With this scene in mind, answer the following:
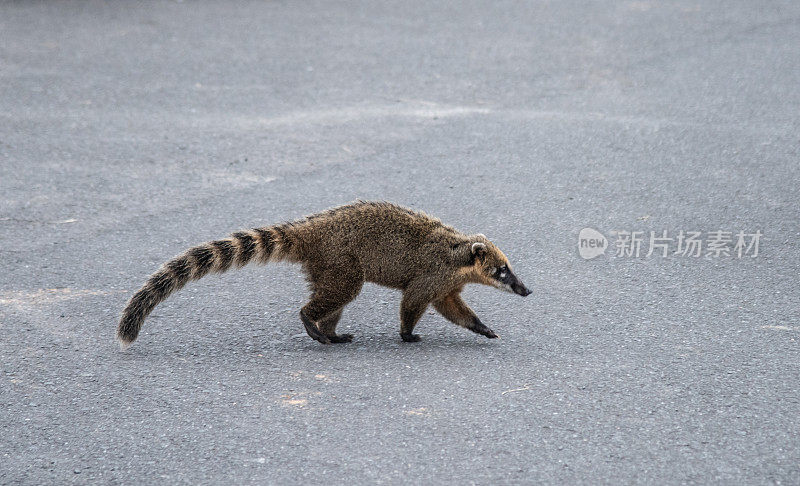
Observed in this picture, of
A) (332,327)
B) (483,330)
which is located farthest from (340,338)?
(483,330)

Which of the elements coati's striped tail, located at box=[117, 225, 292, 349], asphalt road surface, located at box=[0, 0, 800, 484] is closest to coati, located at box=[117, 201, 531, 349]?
coati's striped tail, located at box=[117, 225, 292, 349]

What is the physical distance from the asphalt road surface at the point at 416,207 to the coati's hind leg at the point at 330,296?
0.13 m

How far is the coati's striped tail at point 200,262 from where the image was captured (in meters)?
4.59

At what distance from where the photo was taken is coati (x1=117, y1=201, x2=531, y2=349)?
481cm

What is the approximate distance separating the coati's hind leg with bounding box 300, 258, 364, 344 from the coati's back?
65 mm

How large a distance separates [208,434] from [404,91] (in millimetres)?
6116

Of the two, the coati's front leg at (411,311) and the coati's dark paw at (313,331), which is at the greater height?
the coati's front leg at (411,311)

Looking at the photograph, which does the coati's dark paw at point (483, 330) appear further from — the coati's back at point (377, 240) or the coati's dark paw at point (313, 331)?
the coati's dark paw at point (313, 331)

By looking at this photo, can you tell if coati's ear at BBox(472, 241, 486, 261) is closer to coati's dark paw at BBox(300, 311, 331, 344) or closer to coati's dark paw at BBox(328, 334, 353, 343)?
coati's dark paw at BBox(328, 334, 353, 343)

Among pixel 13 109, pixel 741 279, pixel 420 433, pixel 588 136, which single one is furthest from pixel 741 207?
pixel 13 109

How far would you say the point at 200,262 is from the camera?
474cm

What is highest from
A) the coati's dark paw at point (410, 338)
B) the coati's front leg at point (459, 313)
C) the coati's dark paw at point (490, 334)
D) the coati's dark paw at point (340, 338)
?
the coati's front leg at point (459, 313)

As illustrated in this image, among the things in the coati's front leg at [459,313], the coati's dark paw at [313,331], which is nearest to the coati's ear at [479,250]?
the coati's front leg at [459,313]

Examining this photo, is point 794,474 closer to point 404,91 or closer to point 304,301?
point 304,301
